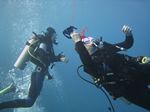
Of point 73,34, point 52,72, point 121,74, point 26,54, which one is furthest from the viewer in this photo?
point 52,72

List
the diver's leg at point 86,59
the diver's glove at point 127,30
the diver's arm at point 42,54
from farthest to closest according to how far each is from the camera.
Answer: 1. the diver's arm at point 42,54
2. the diver's glove at point 127,30
3. the diver's leg at point 86,59

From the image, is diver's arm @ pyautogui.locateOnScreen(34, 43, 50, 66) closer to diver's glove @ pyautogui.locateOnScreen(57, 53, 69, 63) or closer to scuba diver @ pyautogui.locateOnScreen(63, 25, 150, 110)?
diver's glove @ pyautogui.locateOnScreen(57, 53, 69, 63)

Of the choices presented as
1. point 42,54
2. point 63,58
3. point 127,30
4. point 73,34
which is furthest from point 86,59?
point 42,54

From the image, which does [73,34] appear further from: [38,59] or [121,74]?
[38,59]

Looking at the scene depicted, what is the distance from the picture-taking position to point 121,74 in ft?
16.7

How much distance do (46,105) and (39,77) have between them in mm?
28249

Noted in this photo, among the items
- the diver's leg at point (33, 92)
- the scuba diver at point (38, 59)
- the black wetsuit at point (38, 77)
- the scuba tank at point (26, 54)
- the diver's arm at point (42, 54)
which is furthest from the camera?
the scuba tank at point (26, 54)

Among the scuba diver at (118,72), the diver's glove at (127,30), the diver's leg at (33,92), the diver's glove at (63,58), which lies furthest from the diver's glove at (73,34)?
the diver's leg at (33,92)

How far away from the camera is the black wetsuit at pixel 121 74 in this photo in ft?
16.8

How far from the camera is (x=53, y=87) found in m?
42.0

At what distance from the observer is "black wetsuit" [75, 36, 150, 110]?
5.11 metres

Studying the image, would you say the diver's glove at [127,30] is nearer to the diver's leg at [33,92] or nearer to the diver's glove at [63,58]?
the diver's glove at [63,58]

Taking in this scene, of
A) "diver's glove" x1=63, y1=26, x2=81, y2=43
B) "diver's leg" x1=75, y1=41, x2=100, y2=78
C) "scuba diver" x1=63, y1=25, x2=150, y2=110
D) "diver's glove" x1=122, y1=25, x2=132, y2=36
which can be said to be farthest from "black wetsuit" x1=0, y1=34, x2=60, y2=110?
"diver's leg" x1=75, y1=41, x2=100, y2=78

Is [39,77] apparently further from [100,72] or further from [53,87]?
[53,87]
